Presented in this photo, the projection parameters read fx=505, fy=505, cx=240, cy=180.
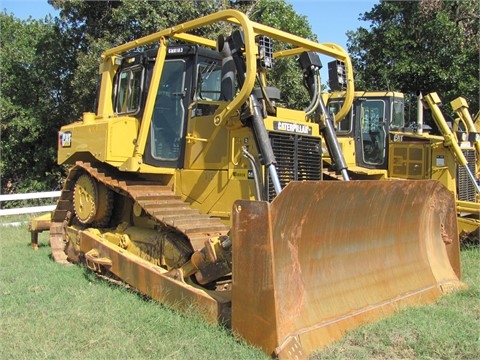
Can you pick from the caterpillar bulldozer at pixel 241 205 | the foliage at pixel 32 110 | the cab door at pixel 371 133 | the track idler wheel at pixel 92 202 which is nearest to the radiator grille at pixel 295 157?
the caterpillar bulldozer at pixel 241 205

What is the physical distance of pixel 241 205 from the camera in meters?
3.97

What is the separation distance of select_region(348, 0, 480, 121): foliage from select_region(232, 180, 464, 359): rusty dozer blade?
1129cm

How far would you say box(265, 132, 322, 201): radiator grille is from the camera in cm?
504

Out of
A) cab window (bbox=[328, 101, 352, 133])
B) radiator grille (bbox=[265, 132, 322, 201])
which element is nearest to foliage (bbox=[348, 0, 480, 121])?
cab window (bbox=[328, 101, 352, 133])

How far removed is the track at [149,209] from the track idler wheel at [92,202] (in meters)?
0.13

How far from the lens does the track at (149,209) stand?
5.04m

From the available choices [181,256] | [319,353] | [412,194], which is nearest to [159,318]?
[181,256]

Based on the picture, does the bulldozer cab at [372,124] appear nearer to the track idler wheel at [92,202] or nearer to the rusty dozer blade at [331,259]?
the rusty dozer blade at [331,259]

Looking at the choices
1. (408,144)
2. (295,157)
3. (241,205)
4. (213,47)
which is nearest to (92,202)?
(213,47)

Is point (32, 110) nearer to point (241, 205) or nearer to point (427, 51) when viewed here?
point (427, 51)

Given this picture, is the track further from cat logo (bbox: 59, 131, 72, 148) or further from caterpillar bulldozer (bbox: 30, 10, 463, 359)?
cat logo (bbox: 59, 131, 72, 148)

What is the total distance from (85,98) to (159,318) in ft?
38.8

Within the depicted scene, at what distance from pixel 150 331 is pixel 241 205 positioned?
135 centimetres

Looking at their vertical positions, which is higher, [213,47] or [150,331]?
[213,47]
